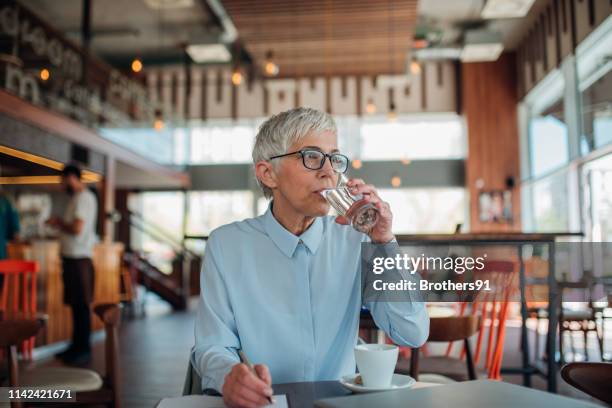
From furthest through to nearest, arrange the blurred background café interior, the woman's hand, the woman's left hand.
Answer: the blurred background café interior, the woman's left hand, the woman's hand

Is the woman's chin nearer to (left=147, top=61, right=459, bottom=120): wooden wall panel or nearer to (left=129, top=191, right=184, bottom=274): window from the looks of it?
(left=147, top=61, right=459, bottom=120): wooden wall panel

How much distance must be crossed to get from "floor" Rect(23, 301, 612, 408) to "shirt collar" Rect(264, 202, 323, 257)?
2.75m

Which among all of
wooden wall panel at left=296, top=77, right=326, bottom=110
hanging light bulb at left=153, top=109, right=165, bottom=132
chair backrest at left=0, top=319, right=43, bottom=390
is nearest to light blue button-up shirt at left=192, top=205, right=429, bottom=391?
chair backrest at left=0, top=319, right=43, bottom=390

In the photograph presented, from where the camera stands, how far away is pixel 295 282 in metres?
1.29

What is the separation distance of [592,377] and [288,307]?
0.66 metres

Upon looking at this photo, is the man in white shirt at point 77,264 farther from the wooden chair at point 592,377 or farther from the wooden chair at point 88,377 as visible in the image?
the wooden chair at point 592,377

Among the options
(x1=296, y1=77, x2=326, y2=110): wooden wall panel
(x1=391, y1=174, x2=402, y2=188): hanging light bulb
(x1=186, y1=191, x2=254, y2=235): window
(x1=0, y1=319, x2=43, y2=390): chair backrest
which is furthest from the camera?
(x1=186, y1=191, x2=254, y2=235): window

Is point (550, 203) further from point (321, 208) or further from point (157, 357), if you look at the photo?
point (321, 208)

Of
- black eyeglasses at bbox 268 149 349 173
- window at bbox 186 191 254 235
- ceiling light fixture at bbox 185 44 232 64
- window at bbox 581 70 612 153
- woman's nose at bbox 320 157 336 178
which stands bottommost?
woman's nose at bbox 320 157 336 178

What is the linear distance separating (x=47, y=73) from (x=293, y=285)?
6527mm

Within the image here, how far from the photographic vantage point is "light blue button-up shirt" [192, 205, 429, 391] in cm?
126

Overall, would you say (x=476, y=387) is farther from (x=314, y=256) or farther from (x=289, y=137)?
(x=289, y=137)

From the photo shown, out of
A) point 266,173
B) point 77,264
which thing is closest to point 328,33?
point 77,264

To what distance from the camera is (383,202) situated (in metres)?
1.17
